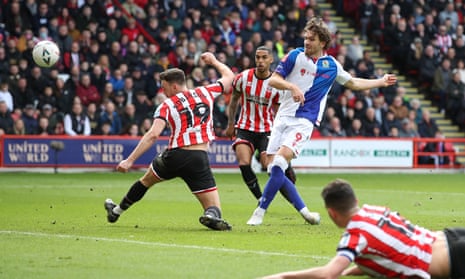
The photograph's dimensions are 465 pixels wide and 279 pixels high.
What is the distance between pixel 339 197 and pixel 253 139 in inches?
306

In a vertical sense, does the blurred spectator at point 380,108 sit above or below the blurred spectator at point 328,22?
below

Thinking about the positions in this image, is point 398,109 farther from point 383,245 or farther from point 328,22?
point 383,245

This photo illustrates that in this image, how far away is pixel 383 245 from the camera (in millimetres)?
7504

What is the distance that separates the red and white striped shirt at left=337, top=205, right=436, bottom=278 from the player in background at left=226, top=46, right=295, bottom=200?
287 inches

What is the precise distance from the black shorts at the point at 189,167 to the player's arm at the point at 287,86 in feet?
3.87

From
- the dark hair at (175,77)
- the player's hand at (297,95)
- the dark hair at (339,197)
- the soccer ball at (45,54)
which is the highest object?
the soccer ball at (45,54)

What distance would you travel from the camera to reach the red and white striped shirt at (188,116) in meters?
12.1

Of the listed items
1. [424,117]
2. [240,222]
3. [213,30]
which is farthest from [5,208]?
[424,117]

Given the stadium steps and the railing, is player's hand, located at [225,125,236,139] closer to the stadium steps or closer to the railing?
the railing

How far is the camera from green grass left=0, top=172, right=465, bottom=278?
8.88 metres

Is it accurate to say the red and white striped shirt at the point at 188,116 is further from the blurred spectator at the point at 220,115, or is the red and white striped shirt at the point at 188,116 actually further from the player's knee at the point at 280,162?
the blurred spectator at the point at 220,115

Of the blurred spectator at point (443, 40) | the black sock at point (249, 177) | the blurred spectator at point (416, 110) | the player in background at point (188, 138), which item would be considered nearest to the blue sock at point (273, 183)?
the player in background at point (188, 138)

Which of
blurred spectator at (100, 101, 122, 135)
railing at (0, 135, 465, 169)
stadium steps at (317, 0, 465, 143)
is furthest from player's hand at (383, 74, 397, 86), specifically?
stadium steps at (317, 0, 465, 143)

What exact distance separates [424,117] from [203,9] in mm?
7182
